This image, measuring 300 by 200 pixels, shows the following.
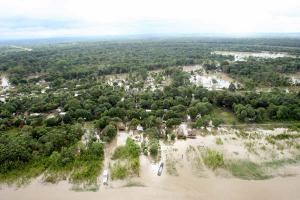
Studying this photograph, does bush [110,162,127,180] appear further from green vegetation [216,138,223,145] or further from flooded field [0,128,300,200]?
green vegetation [216,138,223,145]

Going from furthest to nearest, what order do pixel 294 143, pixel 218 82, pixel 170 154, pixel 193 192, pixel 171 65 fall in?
pixel 171 65 → pixel 218 82 → pixel 294 143 → pixel 170 154 → pixel 193 192

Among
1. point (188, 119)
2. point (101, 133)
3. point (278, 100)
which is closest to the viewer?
point (101, 133)

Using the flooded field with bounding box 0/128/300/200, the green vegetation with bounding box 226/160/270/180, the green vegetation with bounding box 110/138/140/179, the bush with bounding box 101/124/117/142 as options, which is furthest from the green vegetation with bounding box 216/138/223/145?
the bush with bounding box 101/124/117/142

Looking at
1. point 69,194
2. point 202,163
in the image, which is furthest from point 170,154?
point 69,194

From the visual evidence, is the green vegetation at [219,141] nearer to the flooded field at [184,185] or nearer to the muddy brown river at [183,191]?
the flooded field at [184,185]

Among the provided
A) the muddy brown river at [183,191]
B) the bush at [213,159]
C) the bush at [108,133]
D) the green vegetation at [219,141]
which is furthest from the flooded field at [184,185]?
the bush at [108,133]

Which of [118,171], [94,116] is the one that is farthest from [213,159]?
[94,116]

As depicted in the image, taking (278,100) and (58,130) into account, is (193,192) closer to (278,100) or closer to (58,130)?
(58,130)

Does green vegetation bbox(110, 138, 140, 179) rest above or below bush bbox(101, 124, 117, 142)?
below

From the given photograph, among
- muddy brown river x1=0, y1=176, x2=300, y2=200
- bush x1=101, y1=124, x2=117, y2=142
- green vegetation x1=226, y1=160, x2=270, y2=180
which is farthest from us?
bush x1=101, y1=124, x2=117, y2=142

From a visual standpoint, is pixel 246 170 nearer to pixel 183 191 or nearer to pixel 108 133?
pixel 183 191

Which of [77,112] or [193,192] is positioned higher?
[77,112]
